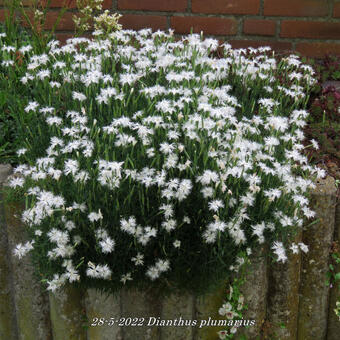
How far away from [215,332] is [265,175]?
2.53 ft

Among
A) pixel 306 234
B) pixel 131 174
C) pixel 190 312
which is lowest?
pixel 190 312

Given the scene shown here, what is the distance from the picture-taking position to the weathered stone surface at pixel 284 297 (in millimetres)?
2133

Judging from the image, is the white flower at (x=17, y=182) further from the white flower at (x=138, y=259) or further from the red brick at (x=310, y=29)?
the red brick at (x=310, y=29)

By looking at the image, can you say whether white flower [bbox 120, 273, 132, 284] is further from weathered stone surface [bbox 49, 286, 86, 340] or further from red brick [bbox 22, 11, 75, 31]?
red brick [bbox 22, 11, 75, 31]

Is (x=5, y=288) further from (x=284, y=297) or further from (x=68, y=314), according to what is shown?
(x=284, y=297)

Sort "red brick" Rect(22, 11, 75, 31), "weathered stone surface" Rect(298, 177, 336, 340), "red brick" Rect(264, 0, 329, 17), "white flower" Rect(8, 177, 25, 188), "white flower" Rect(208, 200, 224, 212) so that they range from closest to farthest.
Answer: "white flower" Rect(208, 200, 224, 212)
"white flower" Rect(8, 177, 25, 188)
"weathered stone surface" Rect(298, 177, 336, 340)
"red brick" Rect(264, 0, 329, 17)
"red brick" Rect(22, 11, 75, 31)

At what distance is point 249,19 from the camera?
134 inches

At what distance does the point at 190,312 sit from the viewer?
206cm

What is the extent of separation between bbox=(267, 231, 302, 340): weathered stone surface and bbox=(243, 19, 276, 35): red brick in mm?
1870

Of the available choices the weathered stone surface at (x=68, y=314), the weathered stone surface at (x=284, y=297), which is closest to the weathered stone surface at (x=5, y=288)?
the weathered stone surface at (x=68, y=314)

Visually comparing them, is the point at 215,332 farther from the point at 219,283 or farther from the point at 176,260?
the point at 176,260

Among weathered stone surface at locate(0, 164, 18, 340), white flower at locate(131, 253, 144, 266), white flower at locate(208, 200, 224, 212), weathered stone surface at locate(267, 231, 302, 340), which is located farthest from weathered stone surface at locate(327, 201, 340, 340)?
weathered stone surface at locate(0, 164, 18, 340)

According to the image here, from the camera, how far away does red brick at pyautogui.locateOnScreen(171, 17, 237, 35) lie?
134 inches

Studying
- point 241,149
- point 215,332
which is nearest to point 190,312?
point 215,332
